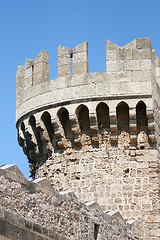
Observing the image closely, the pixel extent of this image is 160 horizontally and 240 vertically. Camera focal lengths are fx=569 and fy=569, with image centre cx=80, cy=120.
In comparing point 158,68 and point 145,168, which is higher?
point 158,68

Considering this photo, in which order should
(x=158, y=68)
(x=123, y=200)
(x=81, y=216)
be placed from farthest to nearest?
(x=158, y=68) → (x=123, y=200) → (x=81, y=216)

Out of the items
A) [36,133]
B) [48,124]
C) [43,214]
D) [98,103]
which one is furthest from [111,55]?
[43,214]

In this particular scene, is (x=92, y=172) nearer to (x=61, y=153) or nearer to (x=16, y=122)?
(x=61, y=153)

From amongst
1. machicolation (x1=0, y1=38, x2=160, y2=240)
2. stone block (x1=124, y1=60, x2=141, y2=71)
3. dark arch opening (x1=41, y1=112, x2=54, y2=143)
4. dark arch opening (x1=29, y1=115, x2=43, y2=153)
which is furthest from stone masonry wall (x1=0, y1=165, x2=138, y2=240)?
stone block (x1=124, y1=60, x2=141, y2=71)

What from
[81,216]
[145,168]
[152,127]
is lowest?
[81,216]

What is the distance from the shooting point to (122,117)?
13.1 m

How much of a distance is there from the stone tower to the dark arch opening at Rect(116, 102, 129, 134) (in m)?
0.02

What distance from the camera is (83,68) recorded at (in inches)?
524

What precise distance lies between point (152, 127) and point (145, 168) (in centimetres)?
94

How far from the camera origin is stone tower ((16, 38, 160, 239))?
1259cm

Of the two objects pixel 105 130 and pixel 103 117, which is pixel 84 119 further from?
pixel 105 130

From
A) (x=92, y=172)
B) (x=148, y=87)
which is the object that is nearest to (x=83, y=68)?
(x=148, y=87)

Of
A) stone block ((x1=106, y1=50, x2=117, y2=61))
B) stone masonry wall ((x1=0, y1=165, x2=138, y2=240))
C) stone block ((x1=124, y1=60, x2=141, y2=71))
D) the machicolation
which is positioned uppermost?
stone block ((x1=106, y1=50, x2=117, y2=61))

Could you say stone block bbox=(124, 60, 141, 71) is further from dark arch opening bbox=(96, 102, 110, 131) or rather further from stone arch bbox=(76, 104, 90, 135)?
stone arch bbox=(76, 104, 90, 135)
